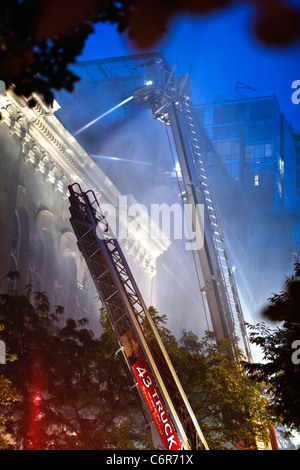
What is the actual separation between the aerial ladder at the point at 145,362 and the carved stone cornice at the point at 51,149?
17.3ft

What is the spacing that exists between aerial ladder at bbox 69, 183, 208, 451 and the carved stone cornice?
5.28m

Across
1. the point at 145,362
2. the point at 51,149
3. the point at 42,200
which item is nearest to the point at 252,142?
the point at 51,149

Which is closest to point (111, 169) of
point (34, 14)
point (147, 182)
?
point (147, 182)

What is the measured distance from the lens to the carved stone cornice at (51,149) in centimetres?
2160

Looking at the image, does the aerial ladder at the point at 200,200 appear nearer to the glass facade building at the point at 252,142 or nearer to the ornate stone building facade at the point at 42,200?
the ornate stone building facade at the point at 42,200

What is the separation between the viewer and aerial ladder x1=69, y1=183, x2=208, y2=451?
1406cm

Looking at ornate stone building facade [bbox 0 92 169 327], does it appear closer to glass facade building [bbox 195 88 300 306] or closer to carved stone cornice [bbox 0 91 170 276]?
carved stone cornice [bbox 0 91 170 276]

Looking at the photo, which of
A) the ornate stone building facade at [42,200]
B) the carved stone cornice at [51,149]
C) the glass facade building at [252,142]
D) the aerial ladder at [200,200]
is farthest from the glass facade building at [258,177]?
the aerial ladder at [200,200]

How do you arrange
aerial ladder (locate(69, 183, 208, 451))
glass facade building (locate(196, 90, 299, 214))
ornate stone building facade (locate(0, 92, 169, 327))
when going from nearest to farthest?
1. aerial ladder (locate(69, 183, 208, 451))
2. ornate stone building facade (locate(0, 92, 169, 327))
3. glass facade building (locate(196, 90, 299, 214))

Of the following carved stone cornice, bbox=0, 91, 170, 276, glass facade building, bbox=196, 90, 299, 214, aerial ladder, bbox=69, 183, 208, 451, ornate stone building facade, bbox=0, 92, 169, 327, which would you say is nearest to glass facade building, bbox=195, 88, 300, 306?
glass facade building, bbox=196, 90, 299, 214

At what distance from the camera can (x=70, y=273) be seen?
26250mm

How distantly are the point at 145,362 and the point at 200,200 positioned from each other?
9.45 meters

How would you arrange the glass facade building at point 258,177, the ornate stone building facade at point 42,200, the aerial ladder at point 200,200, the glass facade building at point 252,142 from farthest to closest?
1. the glass facade building at point 252,142
2. the glass facade building at point 258,177
3. the aerial ladder at point 200,200
4. the ornate stone building facade at point 42,200

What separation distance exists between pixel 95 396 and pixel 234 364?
4.88 m
